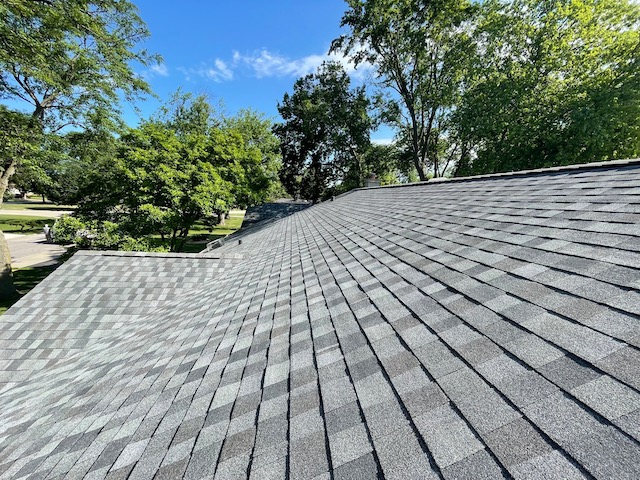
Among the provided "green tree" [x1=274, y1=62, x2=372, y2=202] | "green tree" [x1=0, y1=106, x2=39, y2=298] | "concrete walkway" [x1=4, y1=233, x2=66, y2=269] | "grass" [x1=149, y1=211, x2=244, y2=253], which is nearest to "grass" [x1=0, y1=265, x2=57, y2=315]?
"green tree" [x1=0, y1=106, x2=39, y2=298]

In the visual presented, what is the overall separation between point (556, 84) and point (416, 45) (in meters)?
9.81

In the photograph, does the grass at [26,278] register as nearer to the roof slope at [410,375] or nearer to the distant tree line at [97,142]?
the distant tree line at [97,142]

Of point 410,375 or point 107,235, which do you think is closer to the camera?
point 410,375

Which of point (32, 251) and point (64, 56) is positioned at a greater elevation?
point (64, 56)

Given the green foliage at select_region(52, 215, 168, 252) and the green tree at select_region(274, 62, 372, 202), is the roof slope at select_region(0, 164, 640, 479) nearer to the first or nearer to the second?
the green foliage at select_region(52, 215, 168, 252)

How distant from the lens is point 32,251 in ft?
73.4

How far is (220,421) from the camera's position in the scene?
181cm

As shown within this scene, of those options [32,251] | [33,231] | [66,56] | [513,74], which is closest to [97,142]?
[66,56]

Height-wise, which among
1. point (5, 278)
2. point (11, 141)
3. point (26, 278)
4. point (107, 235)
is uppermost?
point (11, 141)

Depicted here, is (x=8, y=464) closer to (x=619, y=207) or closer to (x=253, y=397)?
(x=253, y=397)

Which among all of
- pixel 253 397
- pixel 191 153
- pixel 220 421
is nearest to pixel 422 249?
pixel 253 397

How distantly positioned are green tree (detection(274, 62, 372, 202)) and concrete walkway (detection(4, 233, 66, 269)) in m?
25.9

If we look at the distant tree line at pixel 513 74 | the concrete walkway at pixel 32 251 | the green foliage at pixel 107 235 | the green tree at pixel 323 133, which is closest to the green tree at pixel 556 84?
the distant tree line at pixel 513 74

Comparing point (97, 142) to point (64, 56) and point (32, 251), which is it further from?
point (32, 251)
